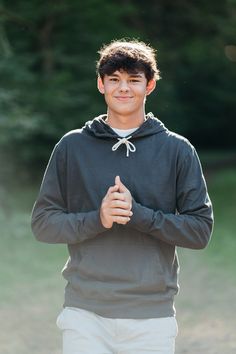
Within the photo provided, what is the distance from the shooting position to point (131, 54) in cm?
351

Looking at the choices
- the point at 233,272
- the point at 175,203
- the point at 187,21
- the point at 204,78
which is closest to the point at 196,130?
the point at 204,78

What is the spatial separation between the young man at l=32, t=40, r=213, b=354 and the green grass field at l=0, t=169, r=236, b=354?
3056mm

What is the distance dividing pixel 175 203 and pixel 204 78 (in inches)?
1101

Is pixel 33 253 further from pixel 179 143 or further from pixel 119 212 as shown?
pixel 119 212

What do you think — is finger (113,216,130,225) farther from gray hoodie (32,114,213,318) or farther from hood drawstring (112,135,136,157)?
hood drawstring (112,135,136,157)

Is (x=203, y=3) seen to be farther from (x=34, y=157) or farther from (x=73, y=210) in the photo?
(x=73, y=210)

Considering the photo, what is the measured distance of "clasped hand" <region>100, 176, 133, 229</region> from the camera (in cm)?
326

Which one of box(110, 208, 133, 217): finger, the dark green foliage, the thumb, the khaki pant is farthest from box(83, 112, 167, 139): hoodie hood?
the dark green foliage

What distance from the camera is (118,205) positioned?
3.26 meters

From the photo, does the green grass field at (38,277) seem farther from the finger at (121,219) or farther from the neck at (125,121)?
the finger at (121,219)

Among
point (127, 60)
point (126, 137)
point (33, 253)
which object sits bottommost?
point (33, 253)

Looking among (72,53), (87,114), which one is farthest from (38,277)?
(72,53)

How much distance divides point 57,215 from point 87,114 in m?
16.7

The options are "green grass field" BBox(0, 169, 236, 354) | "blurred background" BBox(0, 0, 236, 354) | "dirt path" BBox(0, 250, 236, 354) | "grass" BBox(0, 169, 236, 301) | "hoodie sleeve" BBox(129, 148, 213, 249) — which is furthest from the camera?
"grass" BBox(0, 169, 236, 301)
